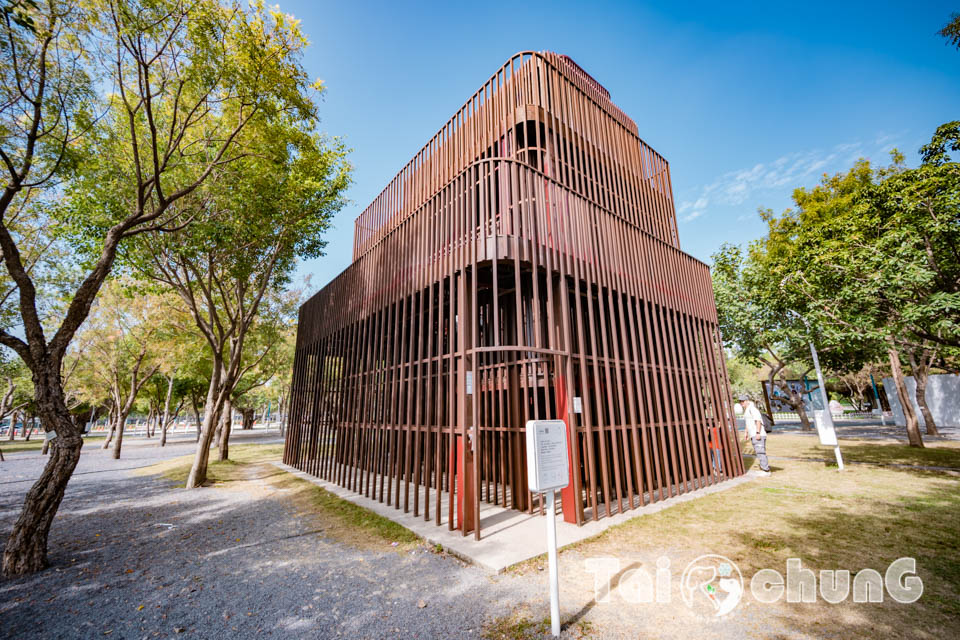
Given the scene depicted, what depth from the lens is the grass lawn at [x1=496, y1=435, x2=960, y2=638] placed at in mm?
2941

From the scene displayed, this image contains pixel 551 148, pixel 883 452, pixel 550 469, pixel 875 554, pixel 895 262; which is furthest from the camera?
pixel 883 452

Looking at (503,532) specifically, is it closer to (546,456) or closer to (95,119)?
(546,456)

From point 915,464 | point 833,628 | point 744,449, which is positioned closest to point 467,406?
point 833,628

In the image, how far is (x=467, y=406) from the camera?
5480 millimetres

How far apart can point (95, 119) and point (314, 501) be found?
26.5 feet

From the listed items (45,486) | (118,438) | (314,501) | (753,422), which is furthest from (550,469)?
(118,438)

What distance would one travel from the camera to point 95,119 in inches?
253

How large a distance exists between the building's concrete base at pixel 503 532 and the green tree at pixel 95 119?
4495mm

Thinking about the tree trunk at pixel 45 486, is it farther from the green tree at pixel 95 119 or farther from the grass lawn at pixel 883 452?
the grass lawn at pixel 883 452

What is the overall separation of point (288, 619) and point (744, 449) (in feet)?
53.5

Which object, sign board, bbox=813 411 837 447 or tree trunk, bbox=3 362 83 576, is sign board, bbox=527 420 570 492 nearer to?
tree trunk, bbox=3 362 83 576

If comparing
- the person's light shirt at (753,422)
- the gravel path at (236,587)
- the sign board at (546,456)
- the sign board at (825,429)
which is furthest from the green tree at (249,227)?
the sign board at (825,429)

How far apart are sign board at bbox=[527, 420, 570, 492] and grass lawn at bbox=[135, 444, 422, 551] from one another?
2.86m

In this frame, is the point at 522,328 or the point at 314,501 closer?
the point at 522,328
